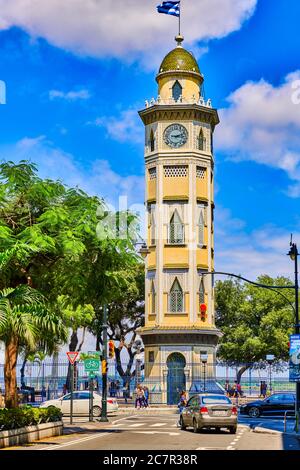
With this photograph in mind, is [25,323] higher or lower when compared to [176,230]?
lower

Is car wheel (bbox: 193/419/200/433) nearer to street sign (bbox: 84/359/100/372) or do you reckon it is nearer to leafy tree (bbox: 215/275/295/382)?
street sign (bbox: 84/359/100/372)

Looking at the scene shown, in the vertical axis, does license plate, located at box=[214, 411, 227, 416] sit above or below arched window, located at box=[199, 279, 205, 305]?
below

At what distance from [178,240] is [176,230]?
76 cm

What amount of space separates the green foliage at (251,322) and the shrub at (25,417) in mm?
52182

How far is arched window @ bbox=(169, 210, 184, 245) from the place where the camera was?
198ft

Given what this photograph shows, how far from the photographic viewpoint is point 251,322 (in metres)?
82.0

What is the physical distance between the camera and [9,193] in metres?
26.0

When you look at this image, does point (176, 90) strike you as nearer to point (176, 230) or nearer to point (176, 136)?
point (176, 136)

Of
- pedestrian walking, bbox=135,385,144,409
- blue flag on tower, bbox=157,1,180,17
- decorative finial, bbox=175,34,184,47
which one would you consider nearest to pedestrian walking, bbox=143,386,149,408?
→ pedestrian walking, bbox=135,385,144,409

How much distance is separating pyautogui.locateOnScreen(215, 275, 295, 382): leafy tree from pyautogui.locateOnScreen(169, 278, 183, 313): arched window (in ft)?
67.0

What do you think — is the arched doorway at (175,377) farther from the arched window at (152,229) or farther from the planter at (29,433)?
the planter at (29,433)

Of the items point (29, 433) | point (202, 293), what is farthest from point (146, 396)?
point (29, 433)
